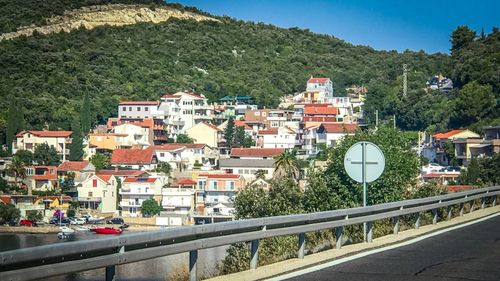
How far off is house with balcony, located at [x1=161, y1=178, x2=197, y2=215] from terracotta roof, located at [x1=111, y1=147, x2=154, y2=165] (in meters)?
16.5

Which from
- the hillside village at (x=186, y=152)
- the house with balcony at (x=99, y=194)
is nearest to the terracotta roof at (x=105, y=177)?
the house with balcony at (x=99, y=194)

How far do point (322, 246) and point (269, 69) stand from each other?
6622 inches

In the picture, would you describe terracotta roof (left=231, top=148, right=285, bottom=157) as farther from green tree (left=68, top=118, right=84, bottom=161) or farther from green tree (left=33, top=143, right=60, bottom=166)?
green tree (left=33, top=143, right=60, bottom=166)

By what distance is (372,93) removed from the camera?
137 meters

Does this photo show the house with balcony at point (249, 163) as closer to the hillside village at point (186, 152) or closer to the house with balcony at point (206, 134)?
the hillside village at point (186, 152)

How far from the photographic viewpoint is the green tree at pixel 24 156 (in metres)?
103

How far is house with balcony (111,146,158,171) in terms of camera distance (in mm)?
111037

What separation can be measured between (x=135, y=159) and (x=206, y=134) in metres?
19.2

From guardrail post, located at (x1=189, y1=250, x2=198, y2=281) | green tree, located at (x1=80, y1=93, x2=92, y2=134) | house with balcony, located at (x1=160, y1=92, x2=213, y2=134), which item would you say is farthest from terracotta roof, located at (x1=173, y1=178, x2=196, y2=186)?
guardrail post, located at (x1=189, y1=250, x2=198, y2=281)

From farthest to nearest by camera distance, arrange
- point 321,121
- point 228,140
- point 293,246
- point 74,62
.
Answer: point 74,62, point 321,121, point 228,140, point 293,246

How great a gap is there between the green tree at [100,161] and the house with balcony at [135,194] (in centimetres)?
1512

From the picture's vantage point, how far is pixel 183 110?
5404 inches

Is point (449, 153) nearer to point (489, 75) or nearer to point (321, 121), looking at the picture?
point (489, 75)

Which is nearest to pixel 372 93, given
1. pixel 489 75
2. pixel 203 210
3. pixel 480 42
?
pixel 480 42
